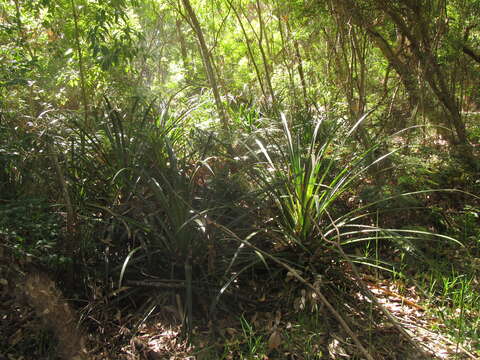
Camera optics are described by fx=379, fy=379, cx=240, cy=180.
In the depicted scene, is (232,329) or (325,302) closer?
(325,302)

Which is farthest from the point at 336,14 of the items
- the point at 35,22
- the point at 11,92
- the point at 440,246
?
the point at 35,22

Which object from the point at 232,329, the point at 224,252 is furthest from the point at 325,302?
the point at 224,252

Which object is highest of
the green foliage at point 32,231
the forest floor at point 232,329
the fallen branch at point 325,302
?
the green foliage at point 32,231

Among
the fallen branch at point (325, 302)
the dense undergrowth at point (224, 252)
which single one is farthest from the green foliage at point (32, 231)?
the fallen branch at point (325, 302)

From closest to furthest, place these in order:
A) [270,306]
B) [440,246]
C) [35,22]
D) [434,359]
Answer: [434,359] → [270,306] → [440,246] → [35,22]

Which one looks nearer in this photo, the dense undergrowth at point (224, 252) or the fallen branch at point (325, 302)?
the fallen branch at point (325, 302)

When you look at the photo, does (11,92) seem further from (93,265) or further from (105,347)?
(105,347)

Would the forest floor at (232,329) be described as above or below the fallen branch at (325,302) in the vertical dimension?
below

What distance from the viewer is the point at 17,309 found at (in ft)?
6.73

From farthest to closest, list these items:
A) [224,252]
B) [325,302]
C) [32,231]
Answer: [224,252], [32,231], [325,302]

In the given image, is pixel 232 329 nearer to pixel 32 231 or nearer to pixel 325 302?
pixel 325 302

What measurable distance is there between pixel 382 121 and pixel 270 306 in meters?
2.48

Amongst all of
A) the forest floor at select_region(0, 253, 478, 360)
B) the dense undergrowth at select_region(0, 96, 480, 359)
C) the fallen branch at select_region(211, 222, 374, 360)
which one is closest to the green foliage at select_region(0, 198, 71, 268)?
the dense undergrowth at select_region(0, 96, 480, 359)

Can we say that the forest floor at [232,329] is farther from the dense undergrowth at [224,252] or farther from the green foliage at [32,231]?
the green foliage at [32,231]
